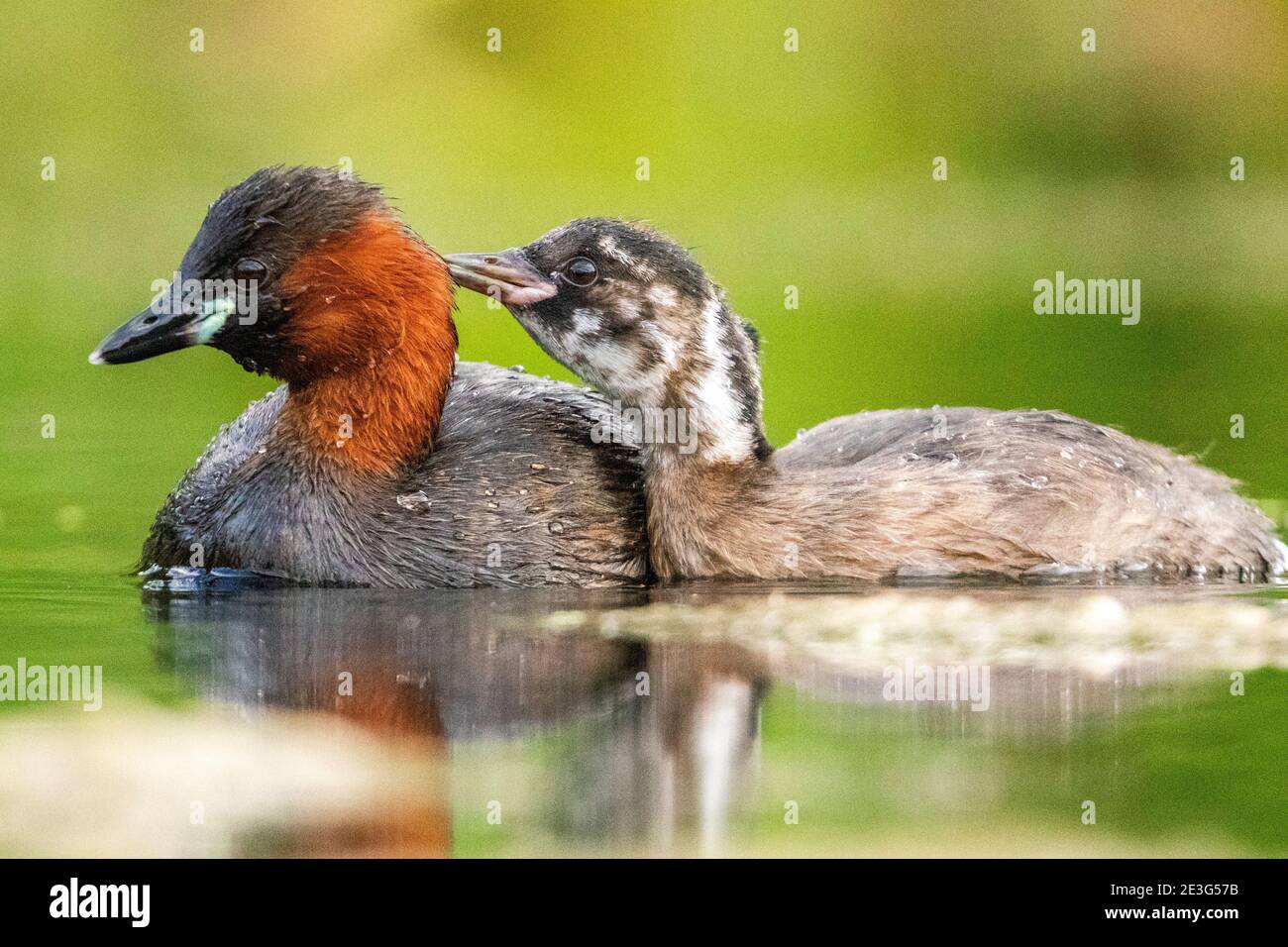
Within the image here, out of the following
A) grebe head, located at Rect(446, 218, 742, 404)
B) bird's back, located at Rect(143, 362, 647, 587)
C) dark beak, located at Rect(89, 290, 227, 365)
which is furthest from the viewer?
grebe head, located at Rect(446, 218, 742, 404)

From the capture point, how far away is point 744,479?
9578 millimetres

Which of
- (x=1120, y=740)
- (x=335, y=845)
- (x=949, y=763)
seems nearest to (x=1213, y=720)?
(x=1120, y=740)

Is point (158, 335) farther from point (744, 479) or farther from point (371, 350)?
point (744, 479)

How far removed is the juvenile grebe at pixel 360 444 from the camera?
921cm

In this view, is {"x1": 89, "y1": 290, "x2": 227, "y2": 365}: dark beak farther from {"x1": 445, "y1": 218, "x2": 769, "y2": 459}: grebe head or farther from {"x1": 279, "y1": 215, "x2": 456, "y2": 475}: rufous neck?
{"x1": 445, "y1": 218, "x2": 769, "y2": 459}: grebe head

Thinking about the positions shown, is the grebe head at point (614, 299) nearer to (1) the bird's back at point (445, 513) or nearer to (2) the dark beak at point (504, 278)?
(2) the dark beak at point (504, 278)

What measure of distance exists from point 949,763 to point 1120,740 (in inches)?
24.7

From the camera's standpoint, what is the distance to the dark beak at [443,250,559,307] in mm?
9562

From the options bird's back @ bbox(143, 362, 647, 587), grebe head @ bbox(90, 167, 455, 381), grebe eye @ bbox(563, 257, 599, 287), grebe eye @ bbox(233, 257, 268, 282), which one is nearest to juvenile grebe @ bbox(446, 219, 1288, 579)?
grebe eye @ bbox(563, 257, 599, 287)

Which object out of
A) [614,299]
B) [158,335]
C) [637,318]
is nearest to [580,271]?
[614,299]

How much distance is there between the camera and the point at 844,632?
8344 mm

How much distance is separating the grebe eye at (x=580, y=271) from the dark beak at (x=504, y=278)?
8 cm

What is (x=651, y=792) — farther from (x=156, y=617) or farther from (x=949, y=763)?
(x=156, y=617)

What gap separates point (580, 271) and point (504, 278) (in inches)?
13.7
